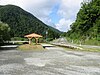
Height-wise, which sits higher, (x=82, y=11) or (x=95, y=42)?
(x=82, y=11)

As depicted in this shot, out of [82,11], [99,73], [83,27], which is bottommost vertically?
[99,73]

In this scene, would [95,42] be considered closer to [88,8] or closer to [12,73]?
[88,8]

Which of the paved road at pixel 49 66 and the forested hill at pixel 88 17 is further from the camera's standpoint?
the forested hill at pixel 88 17

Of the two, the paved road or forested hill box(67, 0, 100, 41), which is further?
forested hill box(67, 0, 100, 41)

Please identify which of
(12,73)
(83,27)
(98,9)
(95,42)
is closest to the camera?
(12,73)

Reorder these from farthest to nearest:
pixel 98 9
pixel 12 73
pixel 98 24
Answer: pixel 98 9, pixel 98 24, pixel 12 73

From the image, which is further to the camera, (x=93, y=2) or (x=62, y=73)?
(x=93, y=2)

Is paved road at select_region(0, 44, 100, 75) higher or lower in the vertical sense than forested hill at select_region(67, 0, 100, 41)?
lower

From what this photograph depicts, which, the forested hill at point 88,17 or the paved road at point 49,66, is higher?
the forested hill at point 88,17

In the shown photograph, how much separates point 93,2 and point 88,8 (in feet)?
13.8

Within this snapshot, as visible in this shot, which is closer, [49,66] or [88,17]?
[49,66]

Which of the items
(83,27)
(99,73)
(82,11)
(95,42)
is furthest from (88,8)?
(99,73)

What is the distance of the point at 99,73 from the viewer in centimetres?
1403

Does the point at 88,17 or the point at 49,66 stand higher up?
the point at 88,17
